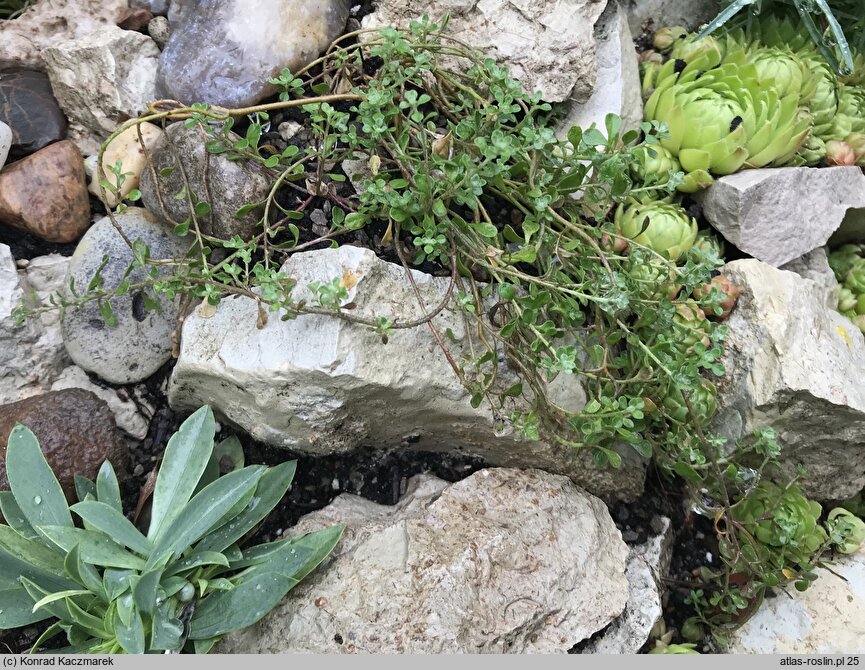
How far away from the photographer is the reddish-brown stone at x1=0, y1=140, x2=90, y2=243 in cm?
199

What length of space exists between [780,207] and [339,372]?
5.10 ft

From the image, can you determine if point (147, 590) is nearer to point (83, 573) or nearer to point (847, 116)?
point (83, 573)

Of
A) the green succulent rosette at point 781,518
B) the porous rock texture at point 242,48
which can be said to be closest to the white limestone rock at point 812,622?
the green succulent rosette at point 781,518

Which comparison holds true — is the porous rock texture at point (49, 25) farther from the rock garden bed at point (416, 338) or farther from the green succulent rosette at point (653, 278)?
the green succulent rosette at point (653, 278)

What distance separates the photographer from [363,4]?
2195mm

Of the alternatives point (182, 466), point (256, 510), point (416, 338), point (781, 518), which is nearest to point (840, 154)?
point (781, 518)

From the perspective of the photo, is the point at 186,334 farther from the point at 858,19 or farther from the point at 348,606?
the point at 858,19

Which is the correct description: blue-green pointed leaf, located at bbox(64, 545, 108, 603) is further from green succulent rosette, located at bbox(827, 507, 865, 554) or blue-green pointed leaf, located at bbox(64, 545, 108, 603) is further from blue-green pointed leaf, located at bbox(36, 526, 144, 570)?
green succulent rosette, located at bbox(827, 507, 865, 554)

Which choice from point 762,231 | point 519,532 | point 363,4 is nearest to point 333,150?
point 363,4

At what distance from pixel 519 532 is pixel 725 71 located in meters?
1.63

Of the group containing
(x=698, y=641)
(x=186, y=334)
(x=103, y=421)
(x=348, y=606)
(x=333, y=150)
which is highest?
(x=333, y=150)

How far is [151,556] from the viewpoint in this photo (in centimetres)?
156

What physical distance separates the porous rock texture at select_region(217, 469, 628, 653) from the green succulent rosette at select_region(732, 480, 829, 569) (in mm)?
421

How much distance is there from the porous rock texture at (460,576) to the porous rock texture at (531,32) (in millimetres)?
1208
